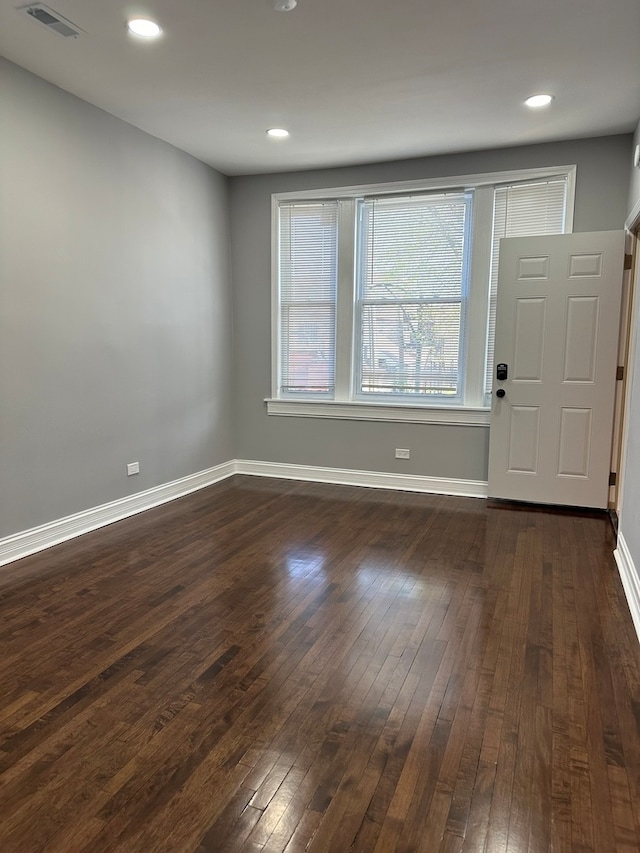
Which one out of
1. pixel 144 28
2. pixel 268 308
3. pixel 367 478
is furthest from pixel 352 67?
pixel 367 478

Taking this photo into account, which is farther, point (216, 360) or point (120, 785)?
point (216, 360)

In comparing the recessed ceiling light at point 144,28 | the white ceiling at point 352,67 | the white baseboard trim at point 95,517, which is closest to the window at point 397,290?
the white ceiling at point 352,67

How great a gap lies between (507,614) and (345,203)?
373 centimetres

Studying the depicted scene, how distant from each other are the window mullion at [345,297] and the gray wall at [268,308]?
0.87 ft

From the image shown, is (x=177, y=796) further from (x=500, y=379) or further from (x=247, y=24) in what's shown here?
(x=500, y=379)

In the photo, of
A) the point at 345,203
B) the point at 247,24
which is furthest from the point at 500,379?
the point at 247,24

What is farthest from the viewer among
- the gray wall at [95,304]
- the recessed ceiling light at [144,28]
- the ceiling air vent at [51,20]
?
the gray wall at [95,304]

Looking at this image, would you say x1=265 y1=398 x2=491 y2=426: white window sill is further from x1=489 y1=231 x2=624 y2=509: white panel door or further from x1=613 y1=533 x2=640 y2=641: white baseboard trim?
x1=613 y1=533 x2=640 y2=641: white baseboard trim

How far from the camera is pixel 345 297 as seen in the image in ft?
16.6

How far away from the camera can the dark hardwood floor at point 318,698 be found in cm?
150

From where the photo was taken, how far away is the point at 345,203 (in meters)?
4.98

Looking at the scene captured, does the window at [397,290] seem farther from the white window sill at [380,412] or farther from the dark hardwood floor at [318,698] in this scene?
the dark hardwood floor at [318,698]

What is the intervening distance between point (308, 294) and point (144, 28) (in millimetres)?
2702

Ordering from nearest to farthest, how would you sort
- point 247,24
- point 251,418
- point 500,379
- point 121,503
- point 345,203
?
point 247,24 < point 121,503 < point 500,379 < point 345,203 < point 251,418
